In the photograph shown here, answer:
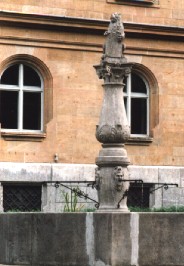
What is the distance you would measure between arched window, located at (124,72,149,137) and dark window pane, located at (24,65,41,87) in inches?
113

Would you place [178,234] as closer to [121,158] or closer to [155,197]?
[121,158]

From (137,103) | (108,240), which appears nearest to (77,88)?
(137,103)

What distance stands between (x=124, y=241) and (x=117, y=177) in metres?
1.17

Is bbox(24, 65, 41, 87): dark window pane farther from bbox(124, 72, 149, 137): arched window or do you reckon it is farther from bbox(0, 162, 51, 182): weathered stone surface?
bbox(124, 72, 149, 137): arched window

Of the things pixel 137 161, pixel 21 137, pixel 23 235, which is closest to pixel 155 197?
pixel 137 161

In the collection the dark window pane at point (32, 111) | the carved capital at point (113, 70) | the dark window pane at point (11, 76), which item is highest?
the dark window pane at point (11, 76)

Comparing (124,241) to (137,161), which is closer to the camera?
(124,241)

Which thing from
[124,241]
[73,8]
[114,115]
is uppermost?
[73,8]

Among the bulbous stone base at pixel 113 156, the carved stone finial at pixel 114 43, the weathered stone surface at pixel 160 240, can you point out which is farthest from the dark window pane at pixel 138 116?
the weathered stone surface at pixel 160 240

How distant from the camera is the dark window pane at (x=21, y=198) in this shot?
3641 cm

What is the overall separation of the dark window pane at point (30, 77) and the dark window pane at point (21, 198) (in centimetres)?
288

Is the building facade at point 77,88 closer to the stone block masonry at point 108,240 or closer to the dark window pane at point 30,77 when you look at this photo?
the dark window pane at point 30,77

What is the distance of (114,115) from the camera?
23609 mm

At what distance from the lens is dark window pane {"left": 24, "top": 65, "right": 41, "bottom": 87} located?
37562 mm
